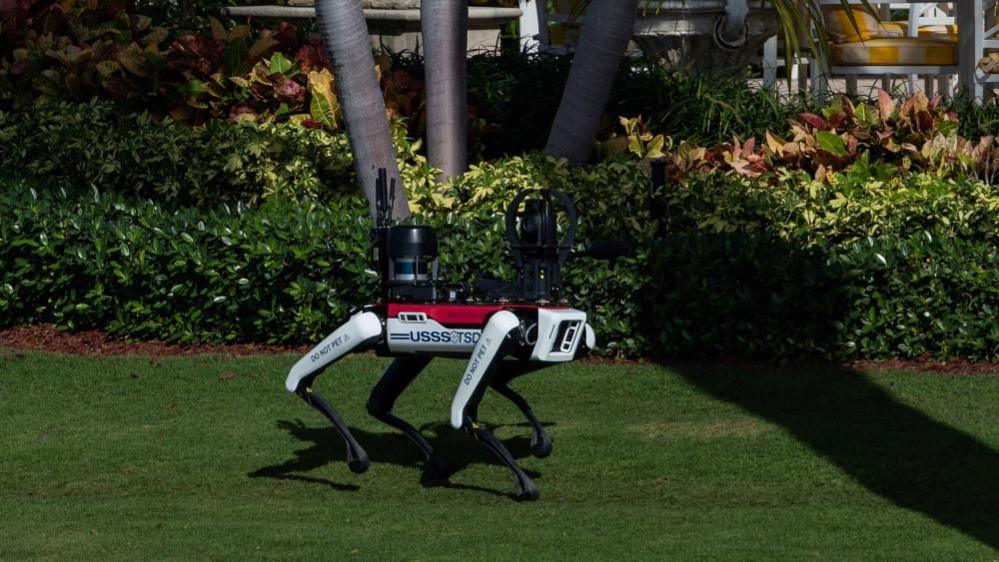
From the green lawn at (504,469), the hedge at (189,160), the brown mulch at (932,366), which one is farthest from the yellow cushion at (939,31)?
the green lawn at (504,469)

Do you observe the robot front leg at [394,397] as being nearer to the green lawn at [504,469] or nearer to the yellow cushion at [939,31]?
the green lawn at [504,469]

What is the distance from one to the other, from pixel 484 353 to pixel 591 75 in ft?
12.1

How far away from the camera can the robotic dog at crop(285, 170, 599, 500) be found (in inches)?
233

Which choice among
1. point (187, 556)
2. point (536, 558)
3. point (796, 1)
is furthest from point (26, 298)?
point (796, 1)

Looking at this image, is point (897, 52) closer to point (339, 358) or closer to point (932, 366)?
point (932, 366)

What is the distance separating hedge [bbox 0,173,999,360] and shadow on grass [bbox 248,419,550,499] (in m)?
1.33

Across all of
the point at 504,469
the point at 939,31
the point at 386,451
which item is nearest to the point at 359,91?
the point at 386,451

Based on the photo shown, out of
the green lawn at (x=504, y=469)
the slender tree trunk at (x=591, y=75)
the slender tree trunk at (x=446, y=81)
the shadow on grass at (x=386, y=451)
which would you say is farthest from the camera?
the slender tree trunk at (x=446, y=81)

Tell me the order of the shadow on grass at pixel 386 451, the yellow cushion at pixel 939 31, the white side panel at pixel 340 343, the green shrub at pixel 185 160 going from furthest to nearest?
the yellow cushion at pixel 939 31, the green shrub at pixel 185 160, the shadow on grass at pixel 386 451, the white side panel at pixel 340 343

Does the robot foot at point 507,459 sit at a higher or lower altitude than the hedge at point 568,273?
lower

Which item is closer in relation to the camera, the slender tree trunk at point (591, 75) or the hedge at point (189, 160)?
the slender tree trunk at point (591, 75)

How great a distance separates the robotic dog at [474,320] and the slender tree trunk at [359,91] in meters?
2.42

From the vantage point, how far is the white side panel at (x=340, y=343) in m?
6.16

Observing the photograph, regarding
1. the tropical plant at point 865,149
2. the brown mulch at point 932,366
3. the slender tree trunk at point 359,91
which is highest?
the slender tree trunk at point 359,91
